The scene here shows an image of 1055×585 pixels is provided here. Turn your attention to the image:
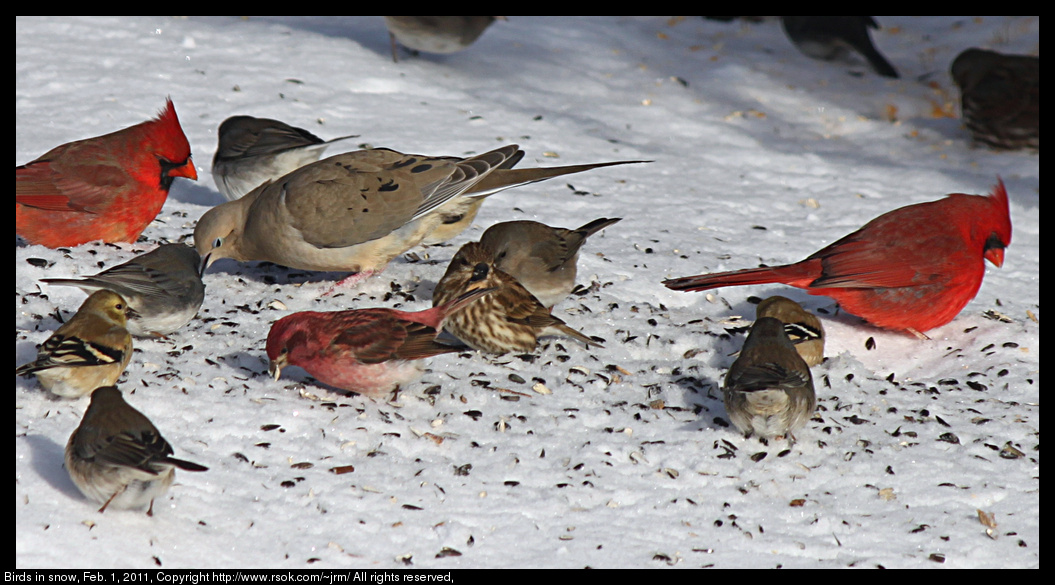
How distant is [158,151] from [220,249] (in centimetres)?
81

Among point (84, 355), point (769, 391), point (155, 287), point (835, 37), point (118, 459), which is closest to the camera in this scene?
point (118, 459)

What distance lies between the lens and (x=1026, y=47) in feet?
37.4

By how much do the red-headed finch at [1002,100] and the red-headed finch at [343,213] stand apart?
227 inches

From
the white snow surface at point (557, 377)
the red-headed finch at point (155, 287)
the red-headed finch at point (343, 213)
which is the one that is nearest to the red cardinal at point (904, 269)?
the white snow surface at point (557, 377)

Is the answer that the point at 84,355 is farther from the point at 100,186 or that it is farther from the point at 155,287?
the point at 100,186

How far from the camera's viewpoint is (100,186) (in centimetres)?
536

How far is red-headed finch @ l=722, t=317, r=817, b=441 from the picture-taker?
409 cm

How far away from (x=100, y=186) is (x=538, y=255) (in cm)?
232

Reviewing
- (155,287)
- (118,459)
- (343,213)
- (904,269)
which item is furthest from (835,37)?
(118,459)

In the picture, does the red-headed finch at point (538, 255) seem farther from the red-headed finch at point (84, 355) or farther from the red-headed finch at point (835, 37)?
the red-headed finch at point (835, 37)

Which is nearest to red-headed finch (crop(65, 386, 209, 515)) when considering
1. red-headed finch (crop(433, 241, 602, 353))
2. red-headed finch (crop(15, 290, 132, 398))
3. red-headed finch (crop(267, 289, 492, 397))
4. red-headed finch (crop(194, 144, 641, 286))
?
red-headed finch (crop(15, 290, 132, 398))

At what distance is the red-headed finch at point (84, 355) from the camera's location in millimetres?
3729
